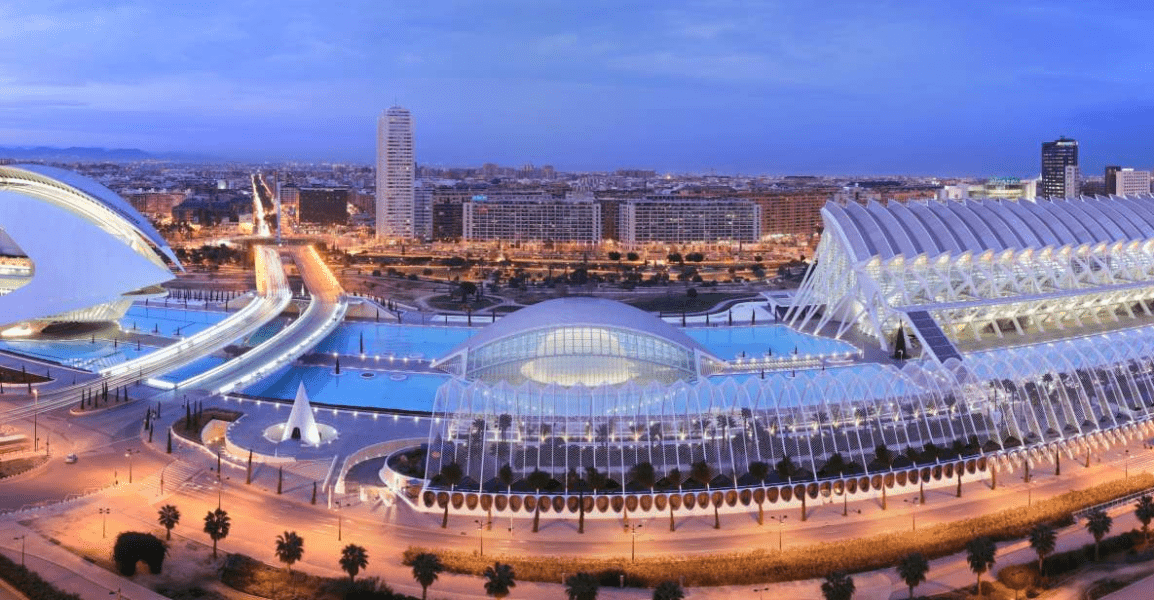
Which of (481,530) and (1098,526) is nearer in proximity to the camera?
(1098,526)

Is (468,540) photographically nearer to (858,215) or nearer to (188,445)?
(188,445)

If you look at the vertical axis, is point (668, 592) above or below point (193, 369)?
below

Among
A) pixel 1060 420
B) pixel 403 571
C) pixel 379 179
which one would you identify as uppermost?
pixel 379 179

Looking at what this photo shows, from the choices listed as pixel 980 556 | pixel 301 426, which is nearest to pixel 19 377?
pixel 301 426

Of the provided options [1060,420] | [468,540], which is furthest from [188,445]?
[1060,420]

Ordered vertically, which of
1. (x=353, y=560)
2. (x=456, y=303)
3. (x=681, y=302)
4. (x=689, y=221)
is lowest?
(x=353, y=560)

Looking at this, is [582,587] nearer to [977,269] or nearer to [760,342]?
[760,342]

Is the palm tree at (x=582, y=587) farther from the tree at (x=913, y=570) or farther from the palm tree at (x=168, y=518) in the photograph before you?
the palm tree at (x=168, y=518)

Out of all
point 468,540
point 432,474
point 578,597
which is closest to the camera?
point 578,597
